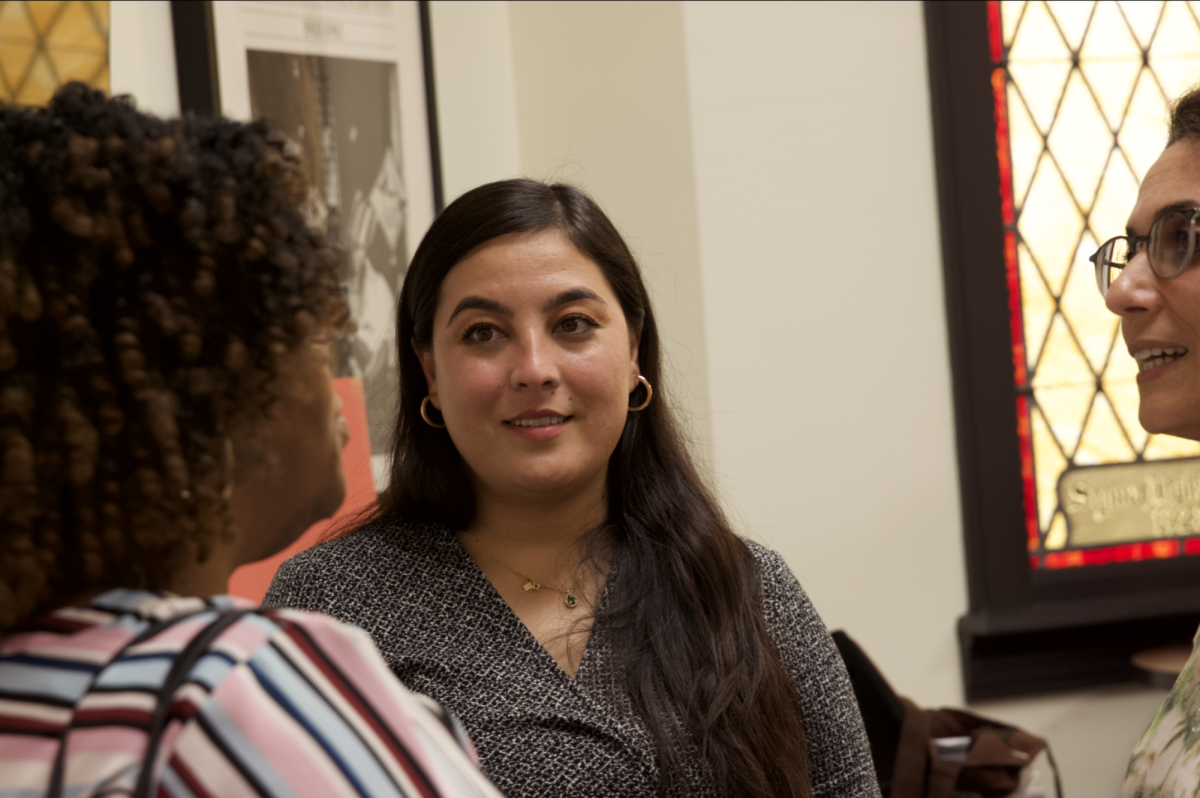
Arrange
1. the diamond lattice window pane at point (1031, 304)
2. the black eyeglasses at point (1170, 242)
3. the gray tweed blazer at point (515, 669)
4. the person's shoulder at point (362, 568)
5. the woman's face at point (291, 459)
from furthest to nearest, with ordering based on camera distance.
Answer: the diamond lattice window pane at point (1031, 304)
the person's shoulder at point (362, 568)
the gray tweed blazer at point (515, 669)
the black eyeglasses at point (1170, 242)
the woman's face at point (291, 459)

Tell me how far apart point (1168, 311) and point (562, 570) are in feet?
2.99

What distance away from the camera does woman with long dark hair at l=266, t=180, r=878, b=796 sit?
58.5 inches

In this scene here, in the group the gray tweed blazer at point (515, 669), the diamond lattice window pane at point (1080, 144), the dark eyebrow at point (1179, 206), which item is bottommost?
the gray tweed blazer at point (515, 669)

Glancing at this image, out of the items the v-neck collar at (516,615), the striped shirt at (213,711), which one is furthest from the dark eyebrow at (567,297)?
the striped shirt at (213,711)

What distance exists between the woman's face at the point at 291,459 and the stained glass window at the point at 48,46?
1556mm

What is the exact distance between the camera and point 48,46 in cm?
219

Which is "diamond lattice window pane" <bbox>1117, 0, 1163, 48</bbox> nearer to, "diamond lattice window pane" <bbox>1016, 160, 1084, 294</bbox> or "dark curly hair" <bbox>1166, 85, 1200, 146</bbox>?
"diamond lattice window pane" <bbox>1016, 160, 1084, 294</bbox>

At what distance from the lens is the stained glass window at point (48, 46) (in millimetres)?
2135

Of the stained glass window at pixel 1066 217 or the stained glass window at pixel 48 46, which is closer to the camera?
the stained glass window at pixel 48 46

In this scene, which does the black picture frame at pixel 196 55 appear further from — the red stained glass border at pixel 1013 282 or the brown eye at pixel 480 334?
the red stained glass border at pixel 1013 282

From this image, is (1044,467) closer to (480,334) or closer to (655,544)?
(655,544)

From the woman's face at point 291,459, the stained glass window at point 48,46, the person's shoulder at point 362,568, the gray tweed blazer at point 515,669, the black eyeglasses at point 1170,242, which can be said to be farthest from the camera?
the stained glass window at point 48,46

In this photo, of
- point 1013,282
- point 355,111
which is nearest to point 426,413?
point 355,111

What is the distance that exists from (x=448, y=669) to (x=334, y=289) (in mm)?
792
